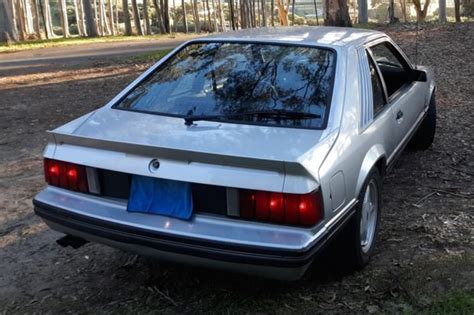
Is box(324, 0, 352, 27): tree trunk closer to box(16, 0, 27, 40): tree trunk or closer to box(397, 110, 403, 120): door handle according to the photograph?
box(397, 110, 403, 120): door handle

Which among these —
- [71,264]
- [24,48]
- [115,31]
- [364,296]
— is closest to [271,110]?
[364,296]

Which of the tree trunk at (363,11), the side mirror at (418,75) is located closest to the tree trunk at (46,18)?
the tree trunk at (363,11)

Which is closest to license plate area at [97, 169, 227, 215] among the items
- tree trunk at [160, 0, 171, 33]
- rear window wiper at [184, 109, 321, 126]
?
rear window wiper at [184, 109, 321, 126]

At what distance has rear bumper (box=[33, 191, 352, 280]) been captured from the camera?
2852 mm

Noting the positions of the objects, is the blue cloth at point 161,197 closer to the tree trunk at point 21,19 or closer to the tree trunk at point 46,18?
the tree trunk at point 21,19

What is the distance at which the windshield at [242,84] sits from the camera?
3584 mm

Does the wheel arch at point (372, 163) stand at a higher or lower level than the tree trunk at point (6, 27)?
lower

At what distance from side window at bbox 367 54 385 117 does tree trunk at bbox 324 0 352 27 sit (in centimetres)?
978

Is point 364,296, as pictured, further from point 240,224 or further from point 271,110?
point 271,110

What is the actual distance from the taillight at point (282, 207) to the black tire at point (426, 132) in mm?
3499

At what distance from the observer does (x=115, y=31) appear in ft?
113

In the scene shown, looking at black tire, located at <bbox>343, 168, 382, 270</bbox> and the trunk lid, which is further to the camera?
black tire, located at <bbox>343, 168, 382, 270</bbox>

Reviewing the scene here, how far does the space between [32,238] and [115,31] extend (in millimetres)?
31515

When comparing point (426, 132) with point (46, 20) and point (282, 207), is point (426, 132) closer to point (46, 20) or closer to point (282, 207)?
point (282, 207)
